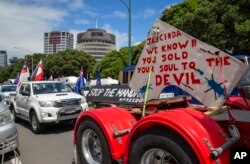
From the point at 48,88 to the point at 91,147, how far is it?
7089mm

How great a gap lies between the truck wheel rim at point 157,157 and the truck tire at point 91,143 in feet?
3.28

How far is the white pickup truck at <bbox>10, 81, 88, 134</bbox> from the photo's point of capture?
1012 cm

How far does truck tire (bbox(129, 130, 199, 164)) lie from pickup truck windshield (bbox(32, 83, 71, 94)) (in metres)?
8.37

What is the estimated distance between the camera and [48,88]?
38.3 feet

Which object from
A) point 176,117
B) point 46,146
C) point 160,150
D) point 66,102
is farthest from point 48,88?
point 176,117

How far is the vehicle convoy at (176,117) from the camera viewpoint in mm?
3068

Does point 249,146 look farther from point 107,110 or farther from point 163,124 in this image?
point 107,110

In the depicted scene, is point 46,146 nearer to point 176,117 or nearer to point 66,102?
point 66,102

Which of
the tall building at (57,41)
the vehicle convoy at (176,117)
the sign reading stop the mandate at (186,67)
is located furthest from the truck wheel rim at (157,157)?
the tall building at (57,41)

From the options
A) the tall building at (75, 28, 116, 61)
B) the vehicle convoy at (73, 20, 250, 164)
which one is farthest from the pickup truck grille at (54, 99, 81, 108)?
the tall building at (75, 28, 116, 61)

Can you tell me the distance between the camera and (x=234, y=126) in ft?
10.5

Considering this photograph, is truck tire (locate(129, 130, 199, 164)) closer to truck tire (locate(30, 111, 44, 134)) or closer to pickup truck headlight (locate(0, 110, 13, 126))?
pickup truck headlight (locate(0, 110, 13, 126))

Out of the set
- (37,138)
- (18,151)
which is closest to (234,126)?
(18,151)

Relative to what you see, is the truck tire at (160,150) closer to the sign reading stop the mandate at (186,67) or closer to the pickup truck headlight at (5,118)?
the sign reading stop the mandate at (186,67)
